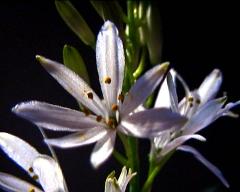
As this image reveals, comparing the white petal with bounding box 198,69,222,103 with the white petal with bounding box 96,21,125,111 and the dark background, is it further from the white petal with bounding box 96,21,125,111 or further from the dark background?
the dark background

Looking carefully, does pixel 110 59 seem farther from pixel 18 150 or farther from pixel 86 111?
pixel 18 150

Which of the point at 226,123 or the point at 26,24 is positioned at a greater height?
the point at 26,24

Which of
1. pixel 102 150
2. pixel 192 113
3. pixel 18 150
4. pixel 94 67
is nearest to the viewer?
pixel 102 150

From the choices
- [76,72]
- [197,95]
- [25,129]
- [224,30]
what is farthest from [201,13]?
[76,72]

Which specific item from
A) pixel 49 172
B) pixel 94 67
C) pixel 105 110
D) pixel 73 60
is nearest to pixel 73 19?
pixel 73 60

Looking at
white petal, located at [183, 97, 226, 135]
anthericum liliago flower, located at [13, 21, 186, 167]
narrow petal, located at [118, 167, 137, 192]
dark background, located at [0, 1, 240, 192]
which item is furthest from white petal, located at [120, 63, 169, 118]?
dark background, located at [0, 1, 240, 192]

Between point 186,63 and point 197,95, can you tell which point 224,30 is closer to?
point 186,63
